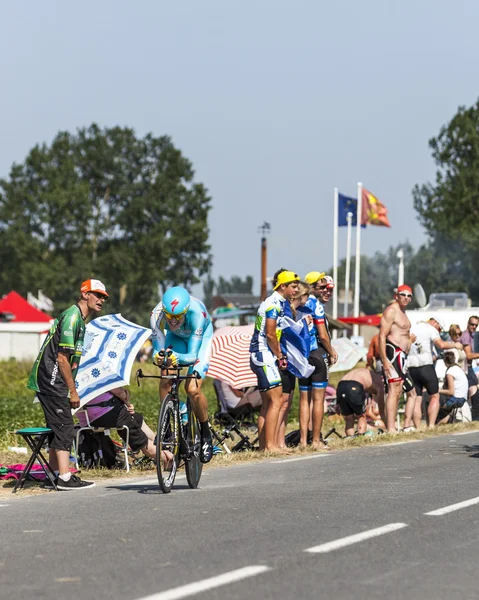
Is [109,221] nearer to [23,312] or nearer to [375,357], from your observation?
[23,312]

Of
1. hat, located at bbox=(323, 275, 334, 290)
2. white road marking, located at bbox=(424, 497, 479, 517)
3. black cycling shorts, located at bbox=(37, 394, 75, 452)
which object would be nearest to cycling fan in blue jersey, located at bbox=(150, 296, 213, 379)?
black cycling shorts, located at bbox=(37, 394, 75, 452)

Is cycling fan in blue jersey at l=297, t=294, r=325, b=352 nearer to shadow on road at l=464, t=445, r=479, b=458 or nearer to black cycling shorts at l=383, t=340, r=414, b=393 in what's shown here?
shadow on road at l=464, t=445, r=479, b=458

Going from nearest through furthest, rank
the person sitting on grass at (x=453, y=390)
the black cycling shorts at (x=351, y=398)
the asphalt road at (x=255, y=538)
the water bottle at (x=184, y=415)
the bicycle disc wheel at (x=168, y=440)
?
the asphalt road at (x=255, y=538) → the bicycle disc wheel at (x=168, y=440) → the water bottle at (x=184, y=415) → the black cycling shorts at (x=351, y=398) → the person sitting on grass at (x=453, y=390)

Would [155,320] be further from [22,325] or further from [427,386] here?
[22,325]

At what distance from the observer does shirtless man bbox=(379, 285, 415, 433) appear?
17500 millimetres

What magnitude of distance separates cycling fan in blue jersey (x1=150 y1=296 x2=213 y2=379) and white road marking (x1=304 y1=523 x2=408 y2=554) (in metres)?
3.00

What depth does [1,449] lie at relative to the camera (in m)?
15.8

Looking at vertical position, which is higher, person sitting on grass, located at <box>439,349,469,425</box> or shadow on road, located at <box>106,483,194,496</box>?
person sitting on grass, located at <box>439,349,469,425</box>

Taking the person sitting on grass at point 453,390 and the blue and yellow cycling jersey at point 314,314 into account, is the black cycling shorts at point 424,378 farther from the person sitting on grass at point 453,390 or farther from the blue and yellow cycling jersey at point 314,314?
the blue and yellow cycling jersey at point 314,314

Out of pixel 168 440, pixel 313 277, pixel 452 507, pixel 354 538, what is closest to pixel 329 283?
pixel 313 277

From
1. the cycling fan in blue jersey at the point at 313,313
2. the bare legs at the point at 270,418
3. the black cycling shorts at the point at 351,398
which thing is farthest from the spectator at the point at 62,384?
the black cycling shorts at the point at 351,398

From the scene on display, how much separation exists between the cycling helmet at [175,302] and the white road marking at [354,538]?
3092mm

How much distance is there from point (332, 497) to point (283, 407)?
483 cm

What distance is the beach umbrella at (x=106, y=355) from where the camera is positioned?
12.6 m
